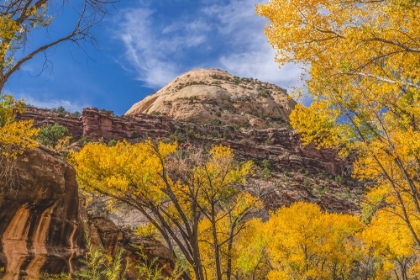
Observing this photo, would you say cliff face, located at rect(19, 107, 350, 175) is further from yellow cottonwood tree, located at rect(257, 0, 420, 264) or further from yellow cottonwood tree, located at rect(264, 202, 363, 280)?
yellow cottonwood tree, located at rect(257, 0, 420, 264)

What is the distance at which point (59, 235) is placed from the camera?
998cm

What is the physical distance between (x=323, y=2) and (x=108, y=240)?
10.9 metres

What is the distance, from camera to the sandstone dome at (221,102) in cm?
10969

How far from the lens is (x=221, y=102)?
4697 inches

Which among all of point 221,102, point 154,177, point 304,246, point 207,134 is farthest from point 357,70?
point 221,102

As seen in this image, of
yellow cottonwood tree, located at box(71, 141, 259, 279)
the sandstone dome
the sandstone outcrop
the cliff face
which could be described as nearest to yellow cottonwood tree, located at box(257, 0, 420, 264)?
yellow cottonwood tree, located at box(71, 141, 259, 279)

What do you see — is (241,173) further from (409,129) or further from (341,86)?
(409,129)

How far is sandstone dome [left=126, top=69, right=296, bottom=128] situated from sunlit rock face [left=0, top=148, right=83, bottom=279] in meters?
90.7

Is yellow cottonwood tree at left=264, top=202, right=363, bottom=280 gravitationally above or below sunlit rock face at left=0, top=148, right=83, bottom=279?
above

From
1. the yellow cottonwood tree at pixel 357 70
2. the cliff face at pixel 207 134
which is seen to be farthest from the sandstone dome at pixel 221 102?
the yellow cottonwood tree at pixel 357 70

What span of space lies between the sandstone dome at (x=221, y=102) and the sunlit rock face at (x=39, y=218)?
90.7 m

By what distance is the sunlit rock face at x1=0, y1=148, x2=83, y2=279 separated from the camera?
864 cm

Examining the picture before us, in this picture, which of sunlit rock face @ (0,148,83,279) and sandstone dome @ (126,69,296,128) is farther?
sandstone dome @ (126,69,296,128)

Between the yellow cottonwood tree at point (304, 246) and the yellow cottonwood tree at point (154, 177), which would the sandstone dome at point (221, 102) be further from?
the yellow cottonwood tree at point (154, 177)
